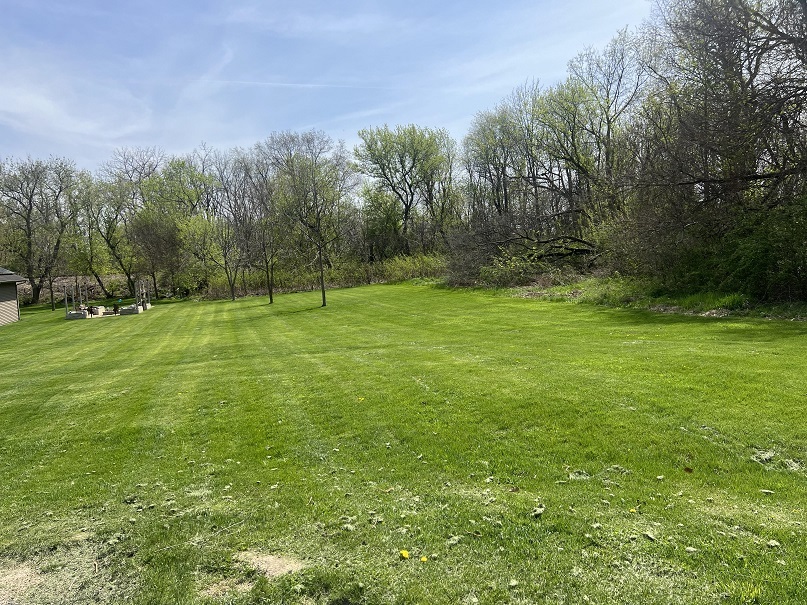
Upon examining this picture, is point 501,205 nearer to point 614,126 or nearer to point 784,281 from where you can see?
point 614,126

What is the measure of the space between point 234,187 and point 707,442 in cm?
5297

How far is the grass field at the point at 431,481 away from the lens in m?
3.05

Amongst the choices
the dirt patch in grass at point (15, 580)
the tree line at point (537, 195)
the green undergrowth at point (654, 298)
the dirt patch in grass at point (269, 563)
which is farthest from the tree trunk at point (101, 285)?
the dirt patch in grass at point (269, 563)

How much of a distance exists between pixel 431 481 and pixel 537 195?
102 ft

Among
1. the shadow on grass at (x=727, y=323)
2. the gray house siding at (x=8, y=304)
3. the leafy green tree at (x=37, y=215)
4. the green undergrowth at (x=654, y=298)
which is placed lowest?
the shadow on grass at (x=727, y=323)

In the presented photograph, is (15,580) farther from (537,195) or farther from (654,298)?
(537,195)

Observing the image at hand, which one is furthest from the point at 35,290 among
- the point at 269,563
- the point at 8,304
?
the point at 269,563

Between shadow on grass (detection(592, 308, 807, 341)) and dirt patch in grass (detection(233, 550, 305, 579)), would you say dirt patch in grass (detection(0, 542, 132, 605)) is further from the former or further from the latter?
shadow on grass (detection(592, 308, 807, 341))

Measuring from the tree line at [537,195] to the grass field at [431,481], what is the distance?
280 inches

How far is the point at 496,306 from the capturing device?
62.2ft

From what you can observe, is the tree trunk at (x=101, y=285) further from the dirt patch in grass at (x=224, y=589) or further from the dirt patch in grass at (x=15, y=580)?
the dirt patch in grass at (x=224, y=589)

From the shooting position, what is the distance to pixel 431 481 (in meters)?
4.44

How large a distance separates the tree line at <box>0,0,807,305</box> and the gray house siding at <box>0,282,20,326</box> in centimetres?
906

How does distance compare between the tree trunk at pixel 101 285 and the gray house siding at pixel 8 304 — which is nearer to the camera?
the gray house siding at pixel 8 304
